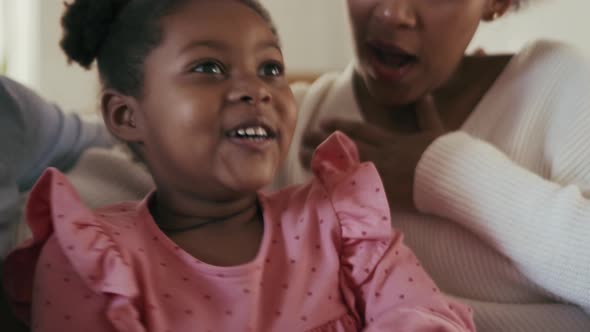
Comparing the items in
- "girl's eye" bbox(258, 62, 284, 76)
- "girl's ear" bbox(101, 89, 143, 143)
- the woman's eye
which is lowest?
"girl's ear" bbox(101, 89, 143, 143)

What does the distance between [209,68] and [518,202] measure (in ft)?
1.54

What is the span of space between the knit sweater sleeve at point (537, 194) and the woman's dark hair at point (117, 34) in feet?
1.11

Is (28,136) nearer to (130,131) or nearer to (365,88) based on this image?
(130,131)

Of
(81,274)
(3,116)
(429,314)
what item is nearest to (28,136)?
(3,116)

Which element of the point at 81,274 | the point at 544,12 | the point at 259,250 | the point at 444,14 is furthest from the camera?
the point at 544,12

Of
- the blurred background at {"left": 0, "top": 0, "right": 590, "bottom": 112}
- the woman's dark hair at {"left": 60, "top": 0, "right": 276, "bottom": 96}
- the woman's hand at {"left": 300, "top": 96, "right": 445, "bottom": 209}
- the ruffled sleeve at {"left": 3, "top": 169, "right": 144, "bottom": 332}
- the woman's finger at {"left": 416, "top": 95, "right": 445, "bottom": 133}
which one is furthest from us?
the blurred background at {"left": 0, "top": 0, "right": 590, "bottom": 112}

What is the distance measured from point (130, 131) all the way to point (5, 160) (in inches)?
6.2

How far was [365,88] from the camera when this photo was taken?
1.21 m

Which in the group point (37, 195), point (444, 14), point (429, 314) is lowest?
point (429, 314)

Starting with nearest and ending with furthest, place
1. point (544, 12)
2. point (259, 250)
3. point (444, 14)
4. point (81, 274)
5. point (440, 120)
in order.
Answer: point (81, 274) < point (259, 250) < point (444, 14) < point (440, 120) < point (544, 12)

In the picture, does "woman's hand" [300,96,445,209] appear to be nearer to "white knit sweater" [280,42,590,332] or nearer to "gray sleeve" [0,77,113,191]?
"white knit sweater" [280,42,590,332]

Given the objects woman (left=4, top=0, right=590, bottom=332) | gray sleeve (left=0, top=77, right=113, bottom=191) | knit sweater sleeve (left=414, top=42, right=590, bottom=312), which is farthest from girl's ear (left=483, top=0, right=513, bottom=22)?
gray sleeve (left=0, top=77, right=113, bottom=191)

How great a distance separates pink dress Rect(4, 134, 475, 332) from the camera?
633mm

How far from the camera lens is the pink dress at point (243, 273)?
63 centimetres
